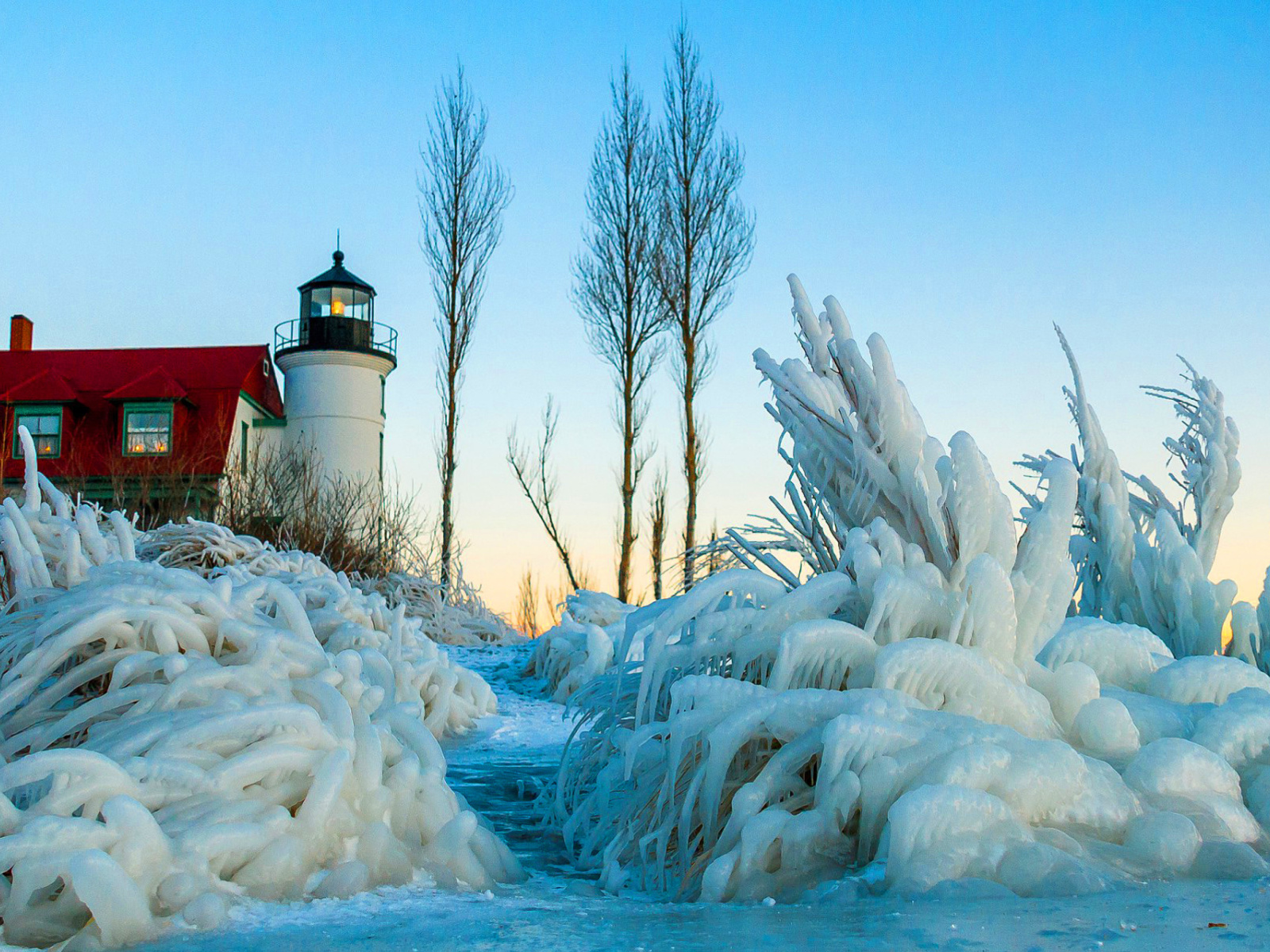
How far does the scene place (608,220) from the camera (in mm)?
16891

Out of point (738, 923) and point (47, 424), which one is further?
point (47, 424)

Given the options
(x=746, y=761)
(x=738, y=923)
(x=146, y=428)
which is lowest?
(x=738, y=923)

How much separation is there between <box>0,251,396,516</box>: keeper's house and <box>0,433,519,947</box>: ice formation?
59.0ft

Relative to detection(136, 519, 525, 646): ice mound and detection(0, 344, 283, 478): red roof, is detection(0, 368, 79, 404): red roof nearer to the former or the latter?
detection(0, 344, 283, 478): red roof

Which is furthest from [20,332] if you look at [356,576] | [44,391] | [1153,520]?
[1153,520]

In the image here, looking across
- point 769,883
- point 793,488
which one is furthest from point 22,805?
point 793,488

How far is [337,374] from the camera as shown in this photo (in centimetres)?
2173

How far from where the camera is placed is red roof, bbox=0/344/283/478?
20.8m

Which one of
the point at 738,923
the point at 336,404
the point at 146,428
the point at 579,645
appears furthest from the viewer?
the point at 336,404

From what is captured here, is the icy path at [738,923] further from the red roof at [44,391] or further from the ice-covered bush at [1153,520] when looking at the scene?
the red roof at [44,391]

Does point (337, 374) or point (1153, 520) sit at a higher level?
point (337, 374)

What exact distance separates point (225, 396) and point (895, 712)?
827 inches

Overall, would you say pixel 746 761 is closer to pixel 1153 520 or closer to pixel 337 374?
pixel 1153 520

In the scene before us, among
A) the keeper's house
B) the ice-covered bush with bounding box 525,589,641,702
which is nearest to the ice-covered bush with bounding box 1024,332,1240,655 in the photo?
the ice-covered bush with bounding box 525,589,641,702
